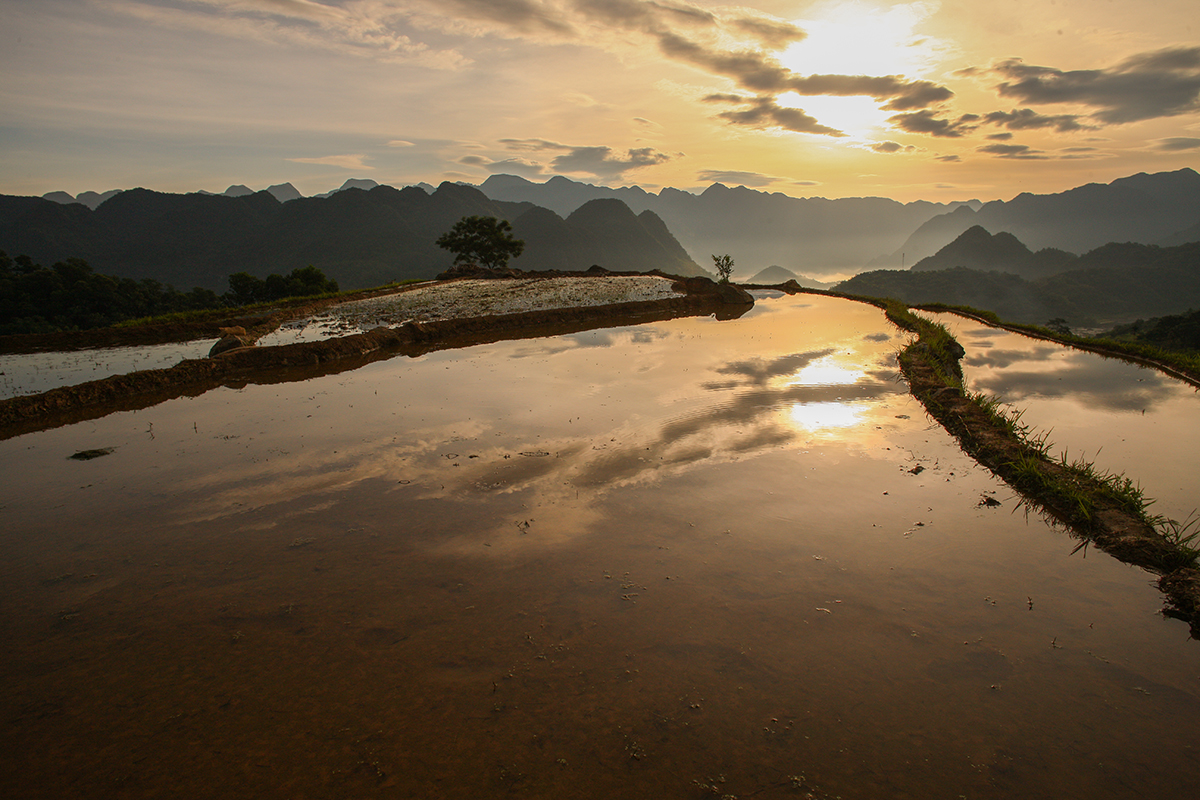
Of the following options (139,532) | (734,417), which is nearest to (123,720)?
(139,532)

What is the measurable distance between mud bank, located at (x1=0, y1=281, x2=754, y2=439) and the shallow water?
1248mm

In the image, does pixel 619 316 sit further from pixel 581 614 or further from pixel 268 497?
pixel 581 614

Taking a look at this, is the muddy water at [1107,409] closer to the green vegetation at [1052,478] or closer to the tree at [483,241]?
the green vegetation at [1052,478]

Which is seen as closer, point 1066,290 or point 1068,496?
point 1068,496

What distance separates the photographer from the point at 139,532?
7.47 meters

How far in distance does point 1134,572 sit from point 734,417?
6704 mm

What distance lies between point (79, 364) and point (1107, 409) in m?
29.5

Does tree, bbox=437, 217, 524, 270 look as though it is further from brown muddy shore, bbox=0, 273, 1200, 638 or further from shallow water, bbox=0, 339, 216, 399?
shallow water, bbox=0, 339, 216, 399

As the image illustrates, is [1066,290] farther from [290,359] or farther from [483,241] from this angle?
[290,359]

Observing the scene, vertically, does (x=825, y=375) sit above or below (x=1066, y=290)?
below

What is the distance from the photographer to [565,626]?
5605 mm

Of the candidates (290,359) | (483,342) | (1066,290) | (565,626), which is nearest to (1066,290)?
(1066,290)

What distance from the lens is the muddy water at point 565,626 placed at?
4160mm

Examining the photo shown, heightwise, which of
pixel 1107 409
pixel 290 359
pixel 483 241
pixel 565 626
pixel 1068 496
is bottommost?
pixel 565 626
